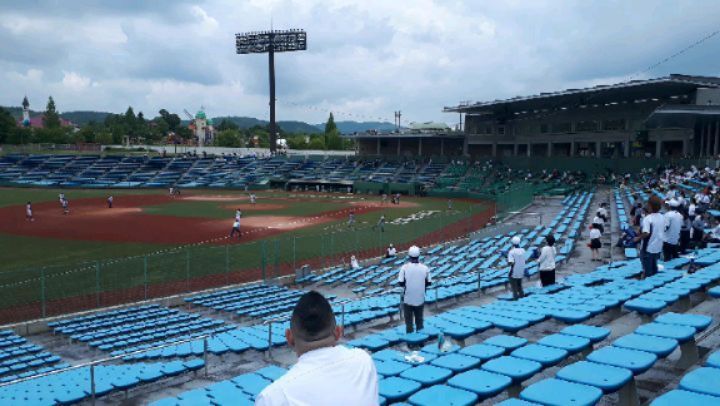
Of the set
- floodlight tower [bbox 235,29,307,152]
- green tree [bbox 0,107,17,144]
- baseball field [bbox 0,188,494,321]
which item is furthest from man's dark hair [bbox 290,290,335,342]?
green tree [bbox 0,107,17,144]

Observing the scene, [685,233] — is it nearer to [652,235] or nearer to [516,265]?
[652,235]

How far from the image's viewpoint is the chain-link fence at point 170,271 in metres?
19.1

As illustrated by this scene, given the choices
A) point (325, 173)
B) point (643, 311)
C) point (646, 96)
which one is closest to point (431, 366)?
point (643, 311)

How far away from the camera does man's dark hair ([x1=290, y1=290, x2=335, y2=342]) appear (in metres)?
2.86

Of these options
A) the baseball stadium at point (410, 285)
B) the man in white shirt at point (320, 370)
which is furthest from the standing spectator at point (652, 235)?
the man in white shirt at point (320, 370)

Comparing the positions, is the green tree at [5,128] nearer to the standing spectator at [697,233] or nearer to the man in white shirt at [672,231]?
the standing spectator at [697,233]

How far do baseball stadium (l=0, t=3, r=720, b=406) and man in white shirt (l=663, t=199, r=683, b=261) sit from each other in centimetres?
6

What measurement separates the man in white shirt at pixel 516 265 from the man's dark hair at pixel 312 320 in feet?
32.4

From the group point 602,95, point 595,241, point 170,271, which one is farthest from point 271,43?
point 595,241

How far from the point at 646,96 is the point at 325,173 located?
42122 mm

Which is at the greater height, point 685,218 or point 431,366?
point 685,218

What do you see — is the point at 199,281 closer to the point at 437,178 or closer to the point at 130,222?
the point at 130,222

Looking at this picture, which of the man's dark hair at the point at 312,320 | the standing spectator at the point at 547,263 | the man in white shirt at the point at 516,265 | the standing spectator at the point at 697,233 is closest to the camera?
the man's dark hair at the point at 312,320

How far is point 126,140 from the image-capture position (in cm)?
14662
